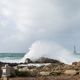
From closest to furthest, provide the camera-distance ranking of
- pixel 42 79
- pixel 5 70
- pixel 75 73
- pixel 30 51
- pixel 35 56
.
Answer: pixel 5 70 < pixel 42 79 < pixel 75 73 < pixel 35 56 < pixel 30 51

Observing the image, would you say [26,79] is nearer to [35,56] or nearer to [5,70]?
[5,70]

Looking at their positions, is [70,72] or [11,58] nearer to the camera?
[70,72]

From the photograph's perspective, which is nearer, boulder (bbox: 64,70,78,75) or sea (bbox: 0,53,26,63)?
boulder (bbox: 64,70,78,75)

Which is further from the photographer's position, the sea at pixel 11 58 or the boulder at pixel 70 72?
the sea at pixel 11 58

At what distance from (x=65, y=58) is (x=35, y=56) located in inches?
227

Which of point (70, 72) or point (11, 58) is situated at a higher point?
point (11, 58)

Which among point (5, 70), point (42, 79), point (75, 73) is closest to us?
point (5, 70)

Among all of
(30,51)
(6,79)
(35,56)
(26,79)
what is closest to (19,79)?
(26,79)

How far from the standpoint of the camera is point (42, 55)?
6694cm

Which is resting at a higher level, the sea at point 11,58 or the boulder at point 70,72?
the sea at point 11,58

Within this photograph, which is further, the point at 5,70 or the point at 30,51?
the point at 30,51

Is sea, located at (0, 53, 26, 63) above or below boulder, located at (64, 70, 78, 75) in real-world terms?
above

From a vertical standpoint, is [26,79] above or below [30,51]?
below

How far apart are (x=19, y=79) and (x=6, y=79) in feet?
15.9
